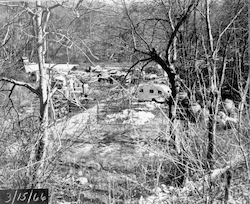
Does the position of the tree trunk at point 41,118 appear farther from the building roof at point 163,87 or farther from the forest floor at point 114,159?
the building roof at point 163,87

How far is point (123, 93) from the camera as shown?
1.86 m

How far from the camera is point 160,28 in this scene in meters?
1.85

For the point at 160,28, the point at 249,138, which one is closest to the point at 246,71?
the point at 249,138

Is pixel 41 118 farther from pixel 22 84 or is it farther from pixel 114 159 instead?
pixel 114 159

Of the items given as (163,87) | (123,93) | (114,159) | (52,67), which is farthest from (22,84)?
(163,87)

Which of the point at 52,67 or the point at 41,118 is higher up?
the point at 52,67

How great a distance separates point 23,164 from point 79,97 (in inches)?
21.1

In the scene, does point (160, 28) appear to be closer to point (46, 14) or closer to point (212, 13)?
point (212, 13)

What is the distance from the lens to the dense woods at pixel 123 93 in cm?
182
